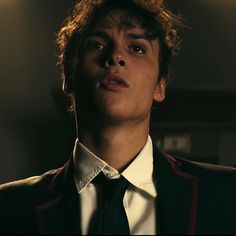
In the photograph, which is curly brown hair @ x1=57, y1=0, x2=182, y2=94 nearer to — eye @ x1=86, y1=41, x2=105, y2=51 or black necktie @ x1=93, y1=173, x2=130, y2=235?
eye @ x1=86, y1=41, x2=105, y2=51

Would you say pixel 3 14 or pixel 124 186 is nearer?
pixel 124 186

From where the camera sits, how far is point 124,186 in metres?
0.74

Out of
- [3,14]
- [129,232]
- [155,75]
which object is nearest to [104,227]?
[129,232]

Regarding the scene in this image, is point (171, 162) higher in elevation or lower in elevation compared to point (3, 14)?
lower

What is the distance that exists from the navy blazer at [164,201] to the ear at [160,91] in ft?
0.30

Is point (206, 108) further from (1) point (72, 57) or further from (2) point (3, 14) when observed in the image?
(2) point (3, 14)

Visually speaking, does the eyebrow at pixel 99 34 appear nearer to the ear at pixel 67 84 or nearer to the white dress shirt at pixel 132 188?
the ear at pixel 67 84

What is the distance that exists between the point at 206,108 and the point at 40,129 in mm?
291

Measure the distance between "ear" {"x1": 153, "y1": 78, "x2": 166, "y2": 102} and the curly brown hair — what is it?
1cm

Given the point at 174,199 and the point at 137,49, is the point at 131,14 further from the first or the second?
the point at 174,199

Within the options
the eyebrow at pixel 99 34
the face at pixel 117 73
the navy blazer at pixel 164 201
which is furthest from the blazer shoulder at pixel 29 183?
the eyebrow at pixel 99 34

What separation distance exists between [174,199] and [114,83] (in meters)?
0.21

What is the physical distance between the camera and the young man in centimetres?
73

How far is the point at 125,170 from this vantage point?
745 mm
